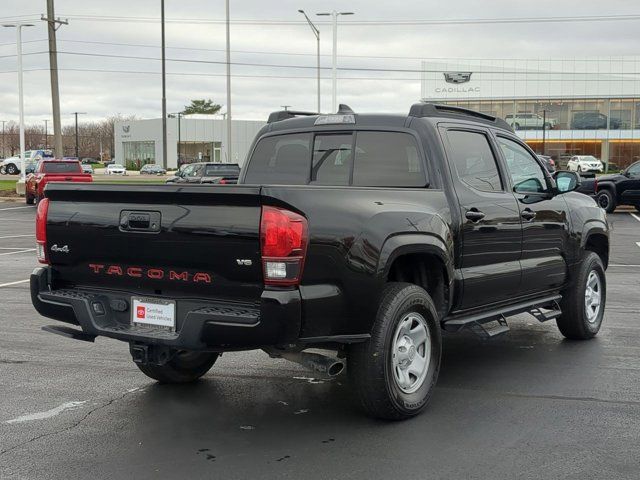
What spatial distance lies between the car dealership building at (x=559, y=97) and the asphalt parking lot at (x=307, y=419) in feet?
275

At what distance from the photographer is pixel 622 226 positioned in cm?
2184

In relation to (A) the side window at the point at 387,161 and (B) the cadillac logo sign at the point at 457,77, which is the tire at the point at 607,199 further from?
(B) the cadillac logo sign at the point at 457,77

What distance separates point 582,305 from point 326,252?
386 centimetres

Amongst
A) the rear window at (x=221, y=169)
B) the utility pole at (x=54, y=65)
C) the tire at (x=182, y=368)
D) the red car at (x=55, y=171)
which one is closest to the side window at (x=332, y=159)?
the tire at (x=182, y=368)

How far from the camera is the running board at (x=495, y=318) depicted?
582 centimetres

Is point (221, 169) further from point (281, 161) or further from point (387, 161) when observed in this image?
point (387, 161)

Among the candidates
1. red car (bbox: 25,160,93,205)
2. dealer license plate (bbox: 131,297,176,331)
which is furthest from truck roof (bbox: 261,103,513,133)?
red car (bbox: 25,160,93,205)

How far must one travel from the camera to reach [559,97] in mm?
89438

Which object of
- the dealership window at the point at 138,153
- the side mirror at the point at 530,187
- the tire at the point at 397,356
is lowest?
the tire at the point at 397,356

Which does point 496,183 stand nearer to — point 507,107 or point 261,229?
point 261,229

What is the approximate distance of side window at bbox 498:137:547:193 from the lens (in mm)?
6707

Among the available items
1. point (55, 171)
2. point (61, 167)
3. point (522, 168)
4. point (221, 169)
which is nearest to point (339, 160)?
point (522, 168)

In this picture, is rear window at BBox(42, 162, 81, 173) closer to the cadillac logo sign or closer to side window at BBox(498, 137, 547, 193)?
side window at BBox(498, 137, 547, 193)

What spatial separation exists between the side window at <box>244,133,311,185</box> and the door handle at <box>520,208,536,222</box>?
180 cm
